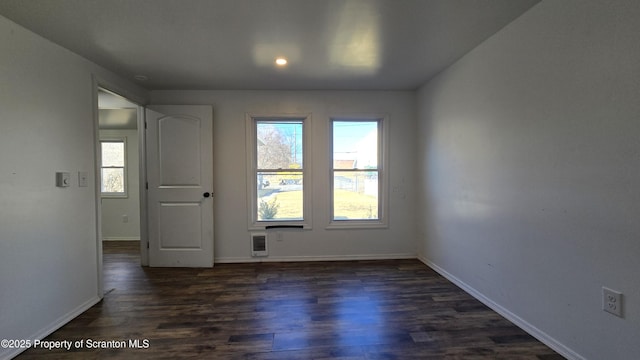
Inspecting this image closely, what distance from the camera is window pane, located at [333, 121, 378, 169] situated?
3.88 meters

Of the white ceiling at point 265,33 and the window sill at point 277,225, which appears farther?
the window sill at point 277,225

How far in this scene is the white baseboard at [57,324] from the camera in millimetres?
1856

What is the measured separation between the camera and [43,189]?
2.13 metres

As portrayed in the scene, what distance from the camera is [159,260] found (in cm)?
361

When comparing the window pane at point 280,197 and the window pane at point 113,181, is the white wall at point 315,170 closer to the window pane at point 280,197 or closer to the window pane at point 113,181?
the window pane at point 280,197

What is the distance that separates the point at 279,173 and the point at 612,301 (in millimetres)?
3288

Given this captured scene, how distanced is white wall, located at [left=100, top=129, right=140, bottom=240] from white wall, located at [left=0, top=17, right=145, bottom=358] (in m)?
2.95

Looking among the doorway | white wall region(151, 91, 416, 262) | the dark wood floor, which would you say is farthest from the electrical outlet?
the doorway

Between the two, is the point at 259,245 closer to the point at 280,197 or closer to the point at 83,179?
the point at 280,197

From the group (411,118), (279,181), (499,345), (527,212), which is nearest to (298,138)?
(279,181)

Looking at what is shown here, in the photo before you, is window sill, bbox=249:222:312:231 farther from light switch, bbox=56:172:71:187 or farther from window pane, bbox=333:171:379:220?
light switch, bbox=56:172:71:187

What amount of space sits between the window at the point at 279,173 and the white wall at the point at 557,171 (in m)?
2.02

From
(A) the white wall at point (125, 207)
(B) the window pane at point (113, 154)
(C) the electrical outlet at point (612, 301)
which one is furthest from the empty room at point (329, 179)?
(B) the window pane at point (113, 154)

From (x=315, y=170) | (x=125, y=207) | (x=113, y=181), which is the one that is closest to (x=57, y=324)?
(x=315, y=170)
